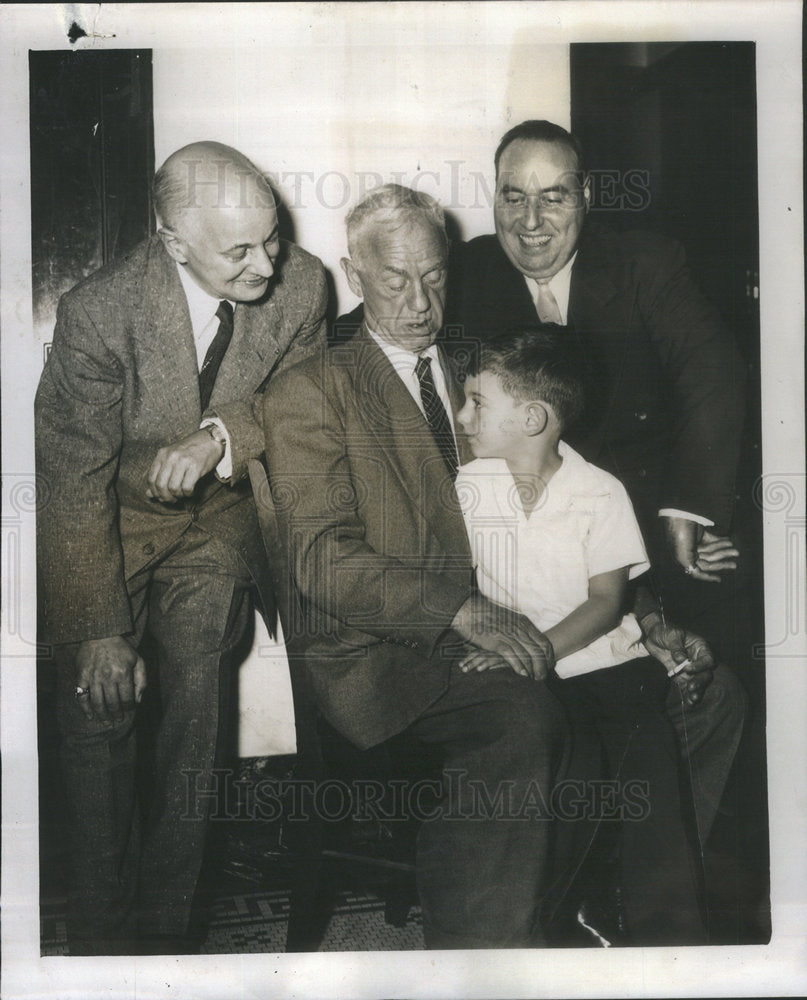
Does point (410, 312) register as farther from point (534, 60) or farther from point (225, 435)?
point (534, 60)

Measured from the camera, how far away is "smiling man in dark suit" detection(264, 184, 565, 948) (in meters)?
2.67

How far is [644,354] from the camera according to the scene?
2752 mm

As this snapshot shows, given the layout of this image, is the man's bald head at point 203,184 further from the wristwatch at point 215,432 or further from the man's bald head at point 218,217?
the wristwatch at point 215,432

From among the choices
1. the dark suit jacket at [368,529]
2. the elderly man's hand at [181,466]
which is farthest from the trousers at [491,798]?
the elderly man's hand at [181,466]

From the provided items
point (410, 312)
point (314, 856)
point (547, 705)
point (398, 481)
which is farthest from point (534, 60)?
point (314, 856)

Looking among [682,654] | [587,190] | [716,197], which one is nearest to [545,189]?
[587,190]

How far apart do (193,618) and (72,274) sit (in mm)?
1007

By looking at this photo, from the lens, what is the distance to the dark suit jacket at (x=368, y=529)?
8.76 ft

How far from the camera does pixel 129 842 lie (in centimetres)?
272

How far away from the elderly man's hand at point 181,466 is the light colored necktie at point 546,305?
3.15ft

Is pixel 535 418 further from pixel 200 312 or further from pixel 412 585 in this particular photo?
pixel 200 312

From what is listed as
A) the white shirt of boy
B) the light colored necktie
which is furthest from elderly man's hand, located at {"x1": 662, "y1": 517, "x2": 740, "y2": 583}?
the light colored necktie

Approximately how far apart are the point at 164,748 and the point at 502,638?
98cm

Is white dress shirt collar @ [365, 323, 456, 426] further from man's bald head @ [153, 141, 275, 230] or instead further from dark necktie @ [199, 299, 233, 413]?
man's bald head @ [153, 141, 275, 230]
